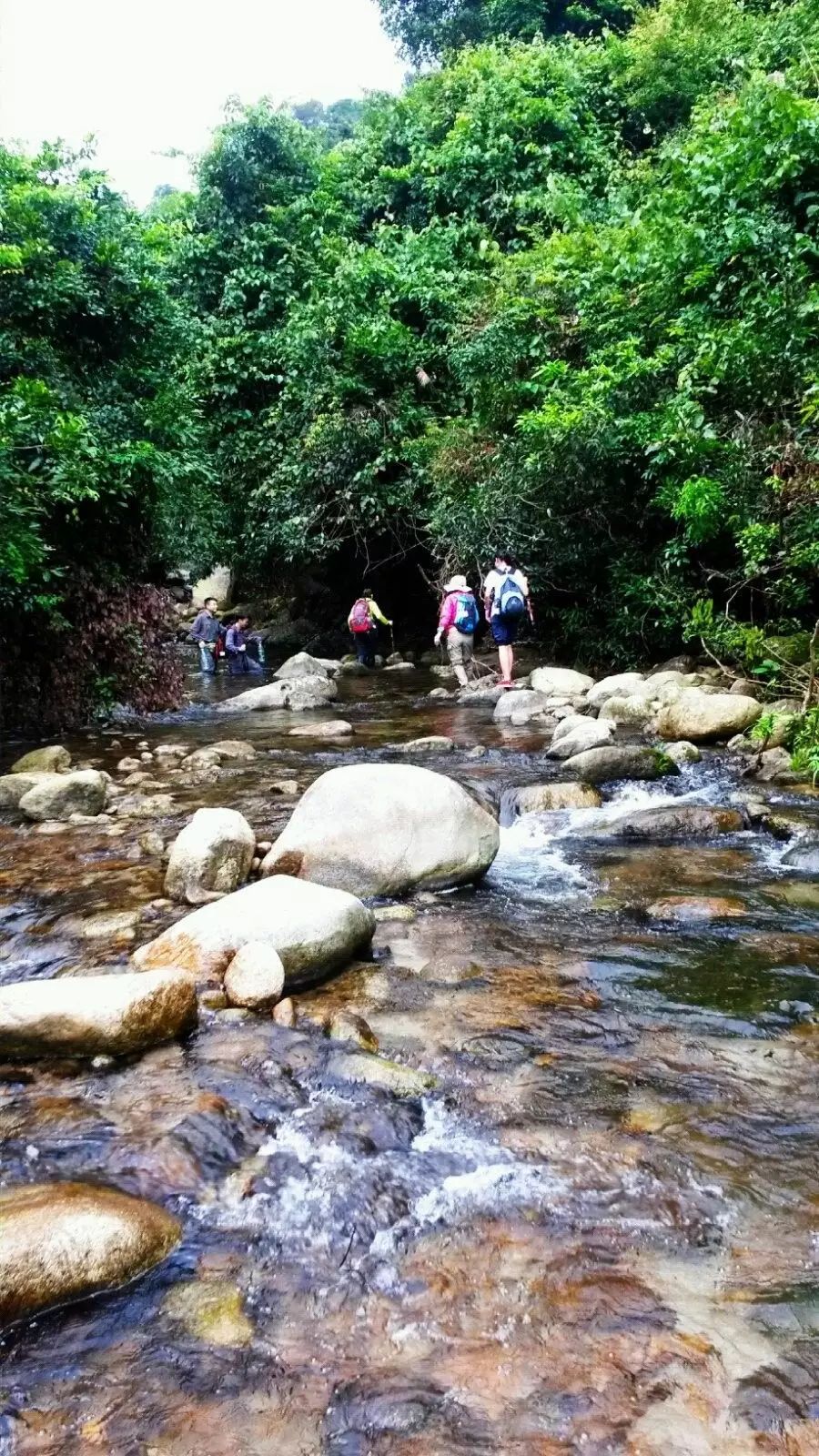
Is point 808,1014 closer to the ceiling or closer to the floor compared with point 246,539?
closer to the floor

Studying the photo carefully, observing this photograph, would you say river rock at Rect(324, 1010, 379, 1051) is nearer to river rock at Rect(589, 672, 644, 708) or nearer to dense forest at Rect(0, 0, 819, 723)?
dense forest at Rect(0, 0, 819, 723)

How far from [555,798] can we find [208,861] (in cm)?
315

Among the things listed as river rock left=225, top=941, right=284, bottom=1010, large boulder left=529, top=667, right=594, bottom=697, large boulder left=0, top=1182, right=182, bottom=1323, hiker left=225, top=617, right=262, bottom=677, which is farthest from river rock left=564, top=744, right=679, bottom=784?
hiker left=225, top=617, right=262, bottom=677

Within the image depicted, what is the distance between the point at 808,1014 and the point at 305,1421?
276 cm

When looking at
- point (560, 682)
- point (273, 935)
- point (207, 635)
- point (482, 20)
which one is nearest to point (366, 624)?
point (207, 635)

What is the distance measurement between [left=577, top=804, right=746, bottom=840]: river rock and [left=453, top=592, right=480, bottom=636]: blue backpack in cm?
768

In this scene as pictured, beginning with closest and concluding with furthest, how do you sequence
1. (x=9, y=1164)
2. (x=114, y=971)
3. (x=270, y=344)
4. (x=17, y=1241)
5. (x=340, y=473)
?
(x=17, y=1241), (x=9, y=1164), (x=114, y=971), (x=340, y=473), (x=270, y=344)

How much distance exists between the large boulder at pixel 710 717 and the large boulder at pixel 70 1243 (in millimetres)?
7836

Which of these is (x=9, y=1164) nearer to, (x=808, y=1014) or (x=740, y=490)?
(x=808, y=1014)

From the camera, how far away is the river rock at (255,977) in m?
4.05

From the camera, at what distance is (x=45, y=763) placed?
346 inches

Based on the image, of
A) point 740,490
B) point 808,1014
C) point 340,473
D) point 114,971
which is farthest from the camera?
point 340,473

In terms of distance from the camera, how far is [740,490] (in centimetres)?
1058

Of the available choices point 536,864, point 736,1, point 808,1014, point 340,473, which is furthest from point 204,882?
point 736,1
